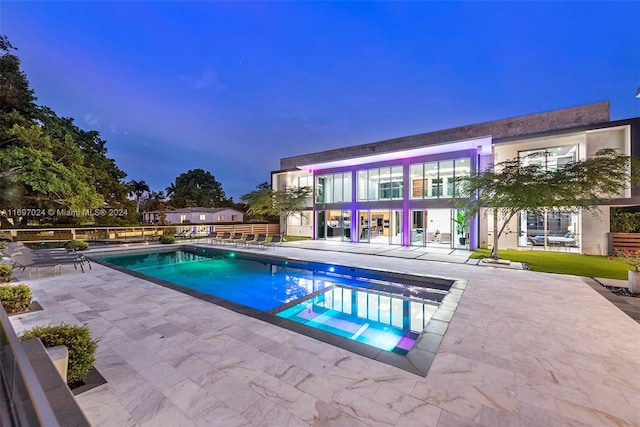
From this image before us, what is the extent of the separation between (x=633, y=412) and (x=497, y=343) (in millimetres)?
1460

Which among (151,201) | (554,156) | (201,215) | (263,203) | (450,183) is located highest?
(554,156)

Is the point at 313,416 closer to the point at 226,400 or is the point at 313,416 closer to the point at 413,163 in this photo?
the point at 226,400

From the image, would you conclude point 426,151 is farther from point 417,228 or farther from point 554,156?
point 554,156

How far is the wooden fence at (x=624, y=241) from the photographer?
40.4 feet

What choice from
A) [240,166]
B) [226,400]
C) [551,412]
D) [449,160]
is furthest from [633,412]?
[240,166]

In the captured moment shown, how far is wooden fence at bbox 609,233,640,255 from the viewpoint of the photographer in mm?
12312

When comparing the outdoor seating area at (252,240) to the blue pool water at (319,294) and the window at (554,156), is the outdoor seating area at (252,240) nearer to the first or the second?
the blue pool water at (319,294)

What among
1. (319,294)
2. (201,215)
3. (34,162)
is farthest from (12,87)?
(201,215)

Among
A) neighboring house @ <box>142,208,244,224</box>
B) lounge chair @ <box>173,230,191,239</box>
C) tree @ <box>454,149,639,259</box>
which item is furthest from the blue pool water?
neighboring house @ <box>142,208,244,224</box>

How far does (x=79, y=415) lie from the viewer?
183cm

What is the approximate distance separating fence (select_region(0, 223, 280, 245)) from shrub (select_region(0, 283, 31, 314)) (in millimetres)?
13329

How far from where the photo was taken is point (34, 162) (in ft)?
40.4

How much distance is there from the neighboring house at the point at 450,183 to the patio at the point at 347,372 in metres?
10.2

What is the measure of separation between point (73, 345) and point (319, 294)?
212 inches
